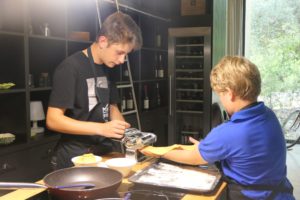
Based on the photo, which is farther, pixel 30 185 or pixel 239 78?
pixel 239 78

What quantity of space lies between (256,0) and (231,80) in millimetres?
4712

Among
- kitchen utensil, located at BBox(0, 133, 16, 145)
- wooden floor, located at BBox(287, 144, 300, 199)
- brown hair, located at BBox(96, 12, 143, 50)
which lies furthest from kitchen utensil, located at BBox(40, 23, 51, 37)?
wooden floor, located at BBox(287, 144, 300, 199)

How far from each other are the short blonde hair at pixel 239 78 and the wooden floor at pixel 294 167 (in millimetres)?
2588

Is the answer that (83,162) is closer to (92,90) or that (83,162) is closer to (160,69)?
(92,90)

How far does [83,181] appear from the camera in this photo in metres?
1.35

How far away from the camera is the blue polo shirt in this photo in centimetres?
142

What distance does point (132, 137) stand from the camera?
1.61 m

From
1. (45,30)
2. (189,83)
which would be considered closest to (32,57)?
(45,30)

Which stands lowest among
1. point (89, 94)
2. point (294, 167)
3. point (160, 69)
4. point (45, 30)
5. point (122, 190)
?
point (294, 167)

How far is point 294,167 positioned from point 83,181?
4.03m

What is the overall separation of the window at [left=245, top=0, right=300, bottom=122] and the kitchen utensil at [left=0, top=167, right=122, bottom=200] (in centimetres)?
482

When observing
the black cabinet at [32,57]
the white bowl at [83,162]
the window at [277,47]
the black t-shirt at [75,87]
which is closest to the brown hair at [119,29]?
the black t-shirt at [75,87]

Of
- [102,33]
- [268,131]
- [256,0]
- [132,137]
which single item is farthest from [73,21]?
[256,0]

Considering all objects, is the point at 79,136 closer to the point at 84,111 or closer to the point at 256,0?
the point at 84,111
